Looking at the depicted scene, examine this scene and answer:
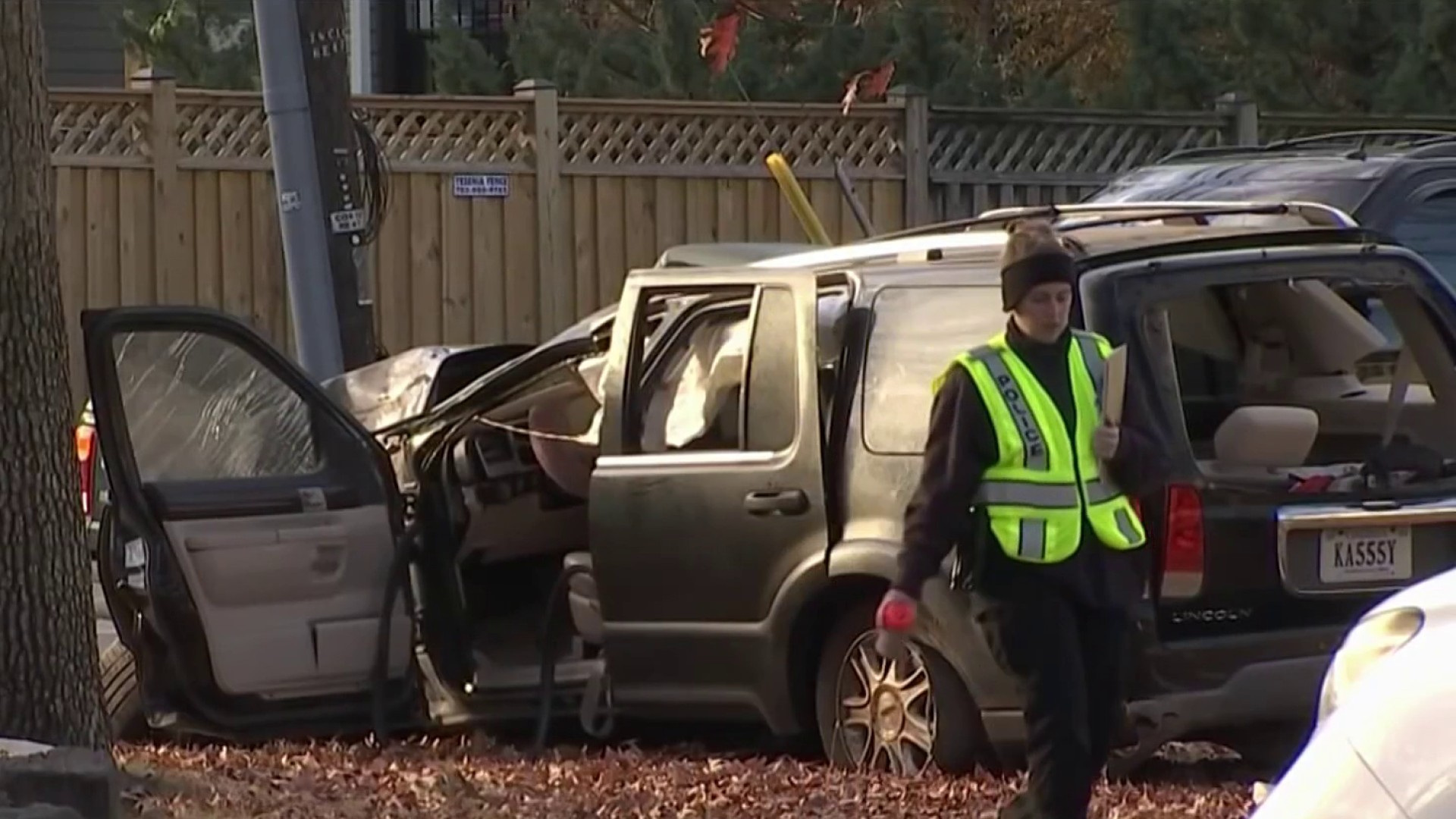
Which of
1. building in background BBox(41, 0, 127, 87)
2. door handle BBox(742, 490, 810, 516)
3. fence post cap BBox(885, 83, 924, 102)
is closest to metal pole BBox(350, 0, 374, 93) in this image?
building in background BBox(41, 0, 127, 87)

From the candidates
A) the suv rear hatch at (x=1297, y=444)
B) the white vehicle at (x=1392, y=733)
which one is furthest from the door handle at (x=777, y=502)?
the white vehicle at (x=1392, y=733)

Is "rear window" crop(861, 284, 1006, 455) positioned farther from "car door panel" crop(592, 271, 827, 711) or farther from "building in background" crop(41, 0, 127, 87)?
"building in background" crop(41, 0, 127, 87)

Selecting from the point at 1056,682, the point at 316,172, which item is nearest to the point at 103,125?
the point at 316,172

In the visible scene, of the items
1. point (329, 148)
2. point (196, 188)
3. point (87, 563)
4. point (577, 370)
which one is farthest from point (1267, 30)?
point (87, 563)

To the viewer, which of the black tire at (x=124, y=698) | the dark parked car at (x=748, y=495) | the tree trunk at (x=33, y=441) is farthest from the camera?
the black tire at (x=124, y=698)

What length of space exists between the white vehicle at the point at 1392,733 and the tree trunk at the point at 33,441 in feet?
11.4

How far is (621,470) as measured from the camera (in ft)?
28.7

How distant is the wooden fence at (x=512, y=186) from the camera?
1545 cm

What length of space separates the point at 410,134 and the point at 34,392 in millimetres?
8916

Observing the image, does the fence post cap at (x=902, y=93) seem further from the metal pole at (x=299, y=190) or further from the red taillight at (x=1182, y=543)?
the red taillight at (x=1182, y=543)

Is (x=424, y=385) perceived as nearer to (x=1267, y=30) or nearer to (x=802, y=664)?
(x=802, y=664)

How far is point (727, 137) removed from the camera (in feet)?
54.6

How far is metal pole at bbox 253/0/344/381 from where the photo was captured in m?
11.1

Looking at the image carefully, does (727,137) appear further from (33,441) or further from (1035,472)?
(1035,472)
